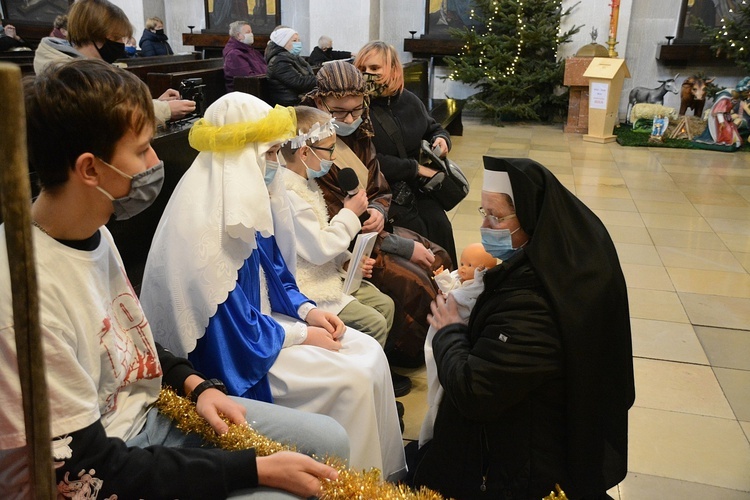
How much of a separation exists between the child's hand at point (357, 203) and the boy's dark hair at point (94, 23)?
1.76 metres

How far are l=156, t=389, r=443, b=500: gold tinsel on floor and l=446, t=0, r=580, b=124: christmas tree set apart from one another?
37.6 ft

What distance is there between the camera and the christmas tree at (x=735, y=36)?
10.9 m

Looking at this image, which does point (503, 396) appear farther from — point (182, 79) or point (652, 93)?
point (652, 93)

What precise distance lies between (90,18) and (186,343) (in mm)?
2484

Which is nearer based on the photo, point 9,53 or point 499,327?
point 499,327

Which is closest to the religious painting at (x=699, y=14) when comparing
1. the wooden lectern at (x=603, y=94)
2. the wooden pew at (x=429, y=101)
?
the wooden lectern at (x=603, y=94)

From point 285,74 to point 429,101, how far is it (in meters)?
4.75

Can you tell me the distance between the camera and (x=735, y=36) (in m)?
11.0

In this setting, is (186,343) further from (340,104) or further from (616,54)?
(616,54)

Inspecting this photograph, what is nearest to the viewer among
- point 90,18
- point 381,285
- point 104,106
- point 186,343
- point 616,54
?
point 104,106

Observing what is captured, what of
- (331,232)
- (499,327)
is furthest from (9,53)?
(499,327)

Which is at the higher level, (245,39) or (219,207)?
(245,39)

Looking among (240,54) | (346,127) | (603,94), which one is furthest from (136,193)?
(603,94)

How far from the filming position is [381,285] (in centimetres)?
342
